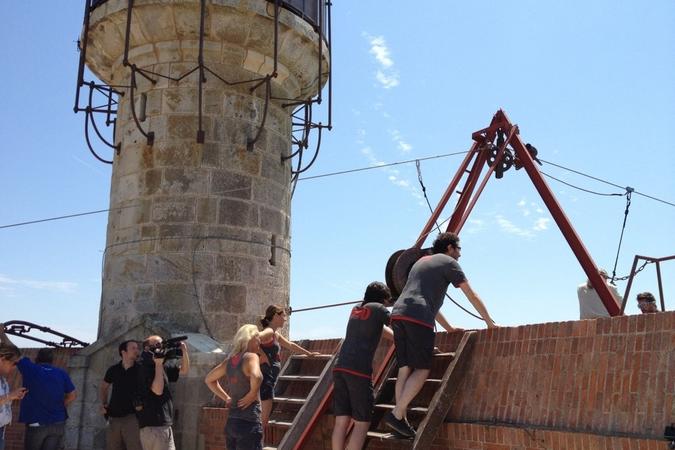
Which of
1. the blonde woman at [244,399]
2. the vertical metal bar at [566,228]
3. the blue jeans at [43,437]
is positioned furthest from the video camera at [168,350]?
the vertical metal bar at [566,228]

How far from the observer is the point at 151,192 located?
10078 millimetres

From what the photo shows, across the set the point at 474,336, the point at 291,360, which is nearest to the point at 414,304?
the point at 474,336

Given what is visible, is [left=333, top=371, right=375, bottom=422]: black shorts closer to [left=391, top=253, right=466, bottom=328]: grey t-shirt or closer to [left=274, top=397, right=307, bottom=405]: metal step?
[left=391, top=253, right=466, bottom=328]: grey t-shirt

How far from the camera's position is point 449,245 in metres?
6.36

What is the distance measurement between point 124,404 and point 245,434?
5.68 feet

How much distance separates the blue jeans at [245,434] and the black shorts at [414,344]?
4.37 feet

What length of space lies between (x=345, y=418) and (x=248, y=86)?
5.96 m

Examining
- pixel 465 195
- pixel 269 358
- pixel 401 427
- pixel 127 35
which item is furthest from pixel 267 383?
pixel 127 35

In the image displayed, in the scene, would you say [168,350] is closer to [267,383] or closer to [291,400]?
[267,383]

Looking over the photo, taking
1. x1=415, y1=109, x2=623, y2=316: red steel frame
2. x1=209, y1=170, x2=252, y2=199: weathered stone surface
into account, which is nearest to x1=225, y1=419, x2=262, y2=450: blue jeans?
x1=415, y1=109, x2=623, y2=316: red steel frame

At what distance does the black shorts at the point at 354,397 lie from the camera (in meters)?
5.87

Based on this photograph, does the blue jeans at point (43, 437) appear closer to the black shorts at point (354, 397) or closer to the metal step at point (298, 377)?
the metal step at point (298, 377)

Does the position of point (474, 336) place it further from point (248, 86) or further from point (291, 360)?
point (248, 86)

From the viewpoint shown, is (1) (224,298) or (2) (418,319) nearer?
(2) (418,319)
